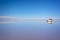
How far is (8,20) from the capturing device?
1199mm

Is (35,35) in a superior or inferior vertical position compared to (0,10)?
inferior

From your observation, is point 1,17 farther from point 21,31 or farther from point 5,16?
point 21,31

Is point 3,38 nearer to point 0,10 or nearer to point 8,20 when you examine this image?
Result: point 8,20

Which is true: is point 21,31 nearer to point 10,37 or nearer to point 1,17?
point 10,37

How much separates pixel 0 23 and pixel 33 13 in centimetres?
57

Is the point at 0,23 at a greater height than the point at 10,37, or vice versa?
the point at 0,23

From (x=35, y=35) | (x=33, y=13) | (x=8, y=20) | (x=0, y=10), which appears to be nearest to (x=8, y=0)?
(x=0, y=10)

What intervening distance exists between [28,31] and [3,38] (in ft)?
1.42

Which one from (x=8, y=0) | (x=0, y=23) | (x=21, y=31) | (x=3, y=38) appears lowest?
(x=3, y=38)

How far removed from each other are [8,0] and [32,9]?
0.42 m

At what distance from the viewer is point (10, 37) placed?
48.0 inches

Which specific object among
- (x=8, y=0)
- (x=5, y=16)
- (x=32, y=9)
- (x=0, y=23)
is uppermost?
(x=8, y=0)

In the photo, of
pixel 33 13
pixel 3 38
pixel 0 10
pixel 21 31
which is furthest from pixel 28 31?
pixel 0 10

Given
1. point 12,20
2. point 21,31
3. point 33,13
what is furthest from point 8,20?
point 33,13
